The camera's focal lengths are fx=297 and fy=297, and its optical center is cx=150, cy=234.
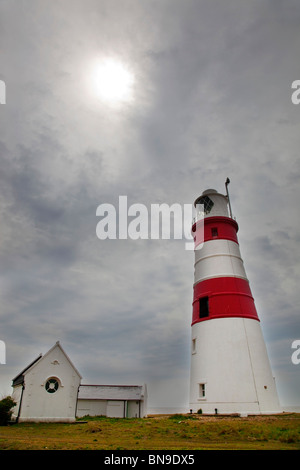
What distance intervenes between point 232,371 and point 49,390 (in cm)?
1534

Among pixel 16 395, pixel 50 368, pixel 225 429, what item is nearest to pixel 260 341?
pixel 225 429

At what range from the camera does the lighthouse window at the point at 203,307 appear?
2511 centimetres

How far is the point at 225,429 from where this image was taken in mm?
14828

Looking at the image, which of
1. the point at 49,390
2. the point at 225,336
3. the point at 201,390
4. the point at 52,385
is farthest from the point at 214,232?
the point at 49,390

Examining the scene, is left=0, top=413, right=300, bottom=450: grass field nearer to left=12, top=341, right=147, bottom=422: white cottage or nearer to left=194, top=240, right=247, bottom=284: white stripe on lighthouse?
left=12, top=341, right=147, bottom=422: white cottage

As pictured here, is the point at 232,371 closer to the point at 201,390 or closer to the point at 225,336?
the point at 225,336

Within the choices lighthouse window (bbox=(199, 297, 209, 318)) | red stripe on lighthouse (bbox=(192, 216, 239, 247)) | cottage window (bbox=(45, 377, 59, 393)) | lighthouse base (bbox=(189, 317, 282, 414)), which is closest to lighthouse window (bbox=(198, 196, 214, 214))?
red stripe on lighthouse (bbox=(192, 216, 239, 247))

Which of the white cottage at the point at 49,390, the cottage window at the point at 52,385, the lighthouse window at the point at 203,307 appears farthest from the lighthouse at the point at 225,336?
the cottage window at the point at 52,385

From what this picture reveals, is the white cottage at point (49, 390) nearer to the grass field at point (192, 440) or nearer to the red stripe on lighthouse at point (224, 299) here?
the grass field at point (192, 440)

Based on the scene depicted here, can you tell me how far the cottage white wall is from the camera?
79.8 ft

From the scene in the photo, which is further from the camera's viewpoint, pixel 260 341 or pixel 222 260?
pixel 222 260
